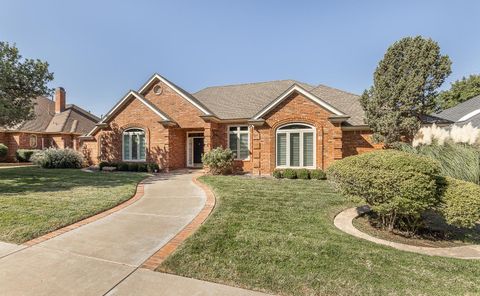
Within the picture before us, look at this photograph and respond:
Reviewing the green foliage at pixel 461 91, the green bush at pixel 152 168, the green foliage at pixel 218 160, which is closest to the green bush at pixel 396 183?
the green foliage at pixel 218 160

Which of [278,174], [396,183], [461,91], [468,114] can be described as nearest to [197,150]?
[278,174]

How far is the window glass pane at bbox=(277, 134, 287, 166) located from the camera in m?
14.4

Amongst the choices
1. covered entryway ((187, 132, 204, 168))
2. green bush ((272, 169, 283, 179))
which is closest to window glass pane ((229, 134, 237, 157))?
covered entryway ((187, 132, 204, 168))

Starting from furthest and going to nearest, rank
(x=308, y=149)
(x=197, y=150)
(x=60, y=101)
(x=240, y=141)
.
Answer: (x=60, y=101), (x=197, y=150), (x=240, y=141), (x=308, y=149)

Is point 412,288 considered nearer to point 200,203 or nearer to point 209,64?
point 200,203

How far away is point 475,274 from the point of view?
3791mm

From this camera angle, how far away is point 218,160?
46.5 feet

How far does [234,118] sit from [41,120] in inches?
1006

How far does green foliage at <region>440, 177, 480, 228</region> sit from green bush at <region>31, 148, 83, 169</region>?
2139cm

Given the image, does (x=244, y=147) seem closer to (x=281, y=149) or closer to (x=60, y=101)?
(x=281, y=149)

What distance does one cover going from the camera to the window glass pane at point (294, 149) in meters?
14.2

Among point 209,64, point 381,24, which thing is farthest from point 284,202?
point 209,64

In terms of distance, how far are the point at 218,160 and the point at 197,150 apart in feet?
16.2

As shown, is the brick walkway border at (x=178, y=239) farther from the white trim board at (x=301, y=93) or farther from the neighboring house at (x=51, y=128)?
the neighboring house at (x=51, y=128)
